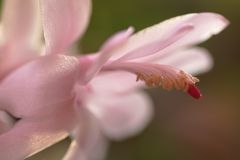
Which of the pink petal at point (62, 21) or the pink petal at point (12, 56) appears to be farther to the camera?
the pink petal at point (12, 56)

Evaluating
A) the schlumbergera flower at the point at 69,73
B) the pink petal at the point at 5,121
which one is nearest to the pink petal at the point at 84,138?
the schlumbergera flower at the point at 69,73

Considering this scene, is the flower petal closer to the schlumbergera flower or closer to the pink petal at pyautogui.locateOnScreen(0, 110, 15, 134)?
the schlumbergera flower

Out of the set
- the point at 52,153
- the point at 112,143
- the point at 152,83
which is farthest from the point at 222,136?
the point at 152,83

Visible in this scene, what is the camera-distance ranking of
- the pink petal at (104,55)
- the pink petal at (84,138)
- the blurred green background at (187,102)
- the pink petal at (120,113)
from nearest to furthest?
1. the pink petal at (104,55)
2. the pink petal at (84,138)
3. the pink petal at (120,113)
4. the blurred green background at (187,102)

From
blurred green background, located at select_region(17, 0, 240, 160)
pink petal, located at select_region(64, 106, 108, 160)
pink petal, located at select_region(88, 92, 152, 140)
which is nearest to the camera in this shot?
pink petal, located at select_region(64, 106, 108, 160)

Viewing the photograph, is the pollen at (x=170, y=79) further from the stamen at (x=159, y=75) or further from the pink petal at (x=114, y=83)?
the pink petal at (x=114, y=83)

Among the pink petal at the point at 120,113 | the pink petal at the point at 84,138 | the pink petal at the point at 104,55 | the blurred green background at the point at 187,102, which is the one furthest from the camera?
the blurred green background at the point at 187,102

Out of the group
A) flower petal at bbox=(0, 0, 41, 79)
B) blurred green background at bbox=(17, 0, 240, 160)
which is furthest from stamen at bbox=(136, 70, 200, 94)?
blurred green background at bbox=(17, 0, 240, 160)

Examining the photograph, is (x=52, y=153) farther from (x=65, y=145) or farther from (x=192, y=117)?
(x=192, y=117)

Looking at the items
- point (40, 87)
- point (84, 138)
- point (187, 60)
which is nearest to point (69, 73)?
point (40, 87)
